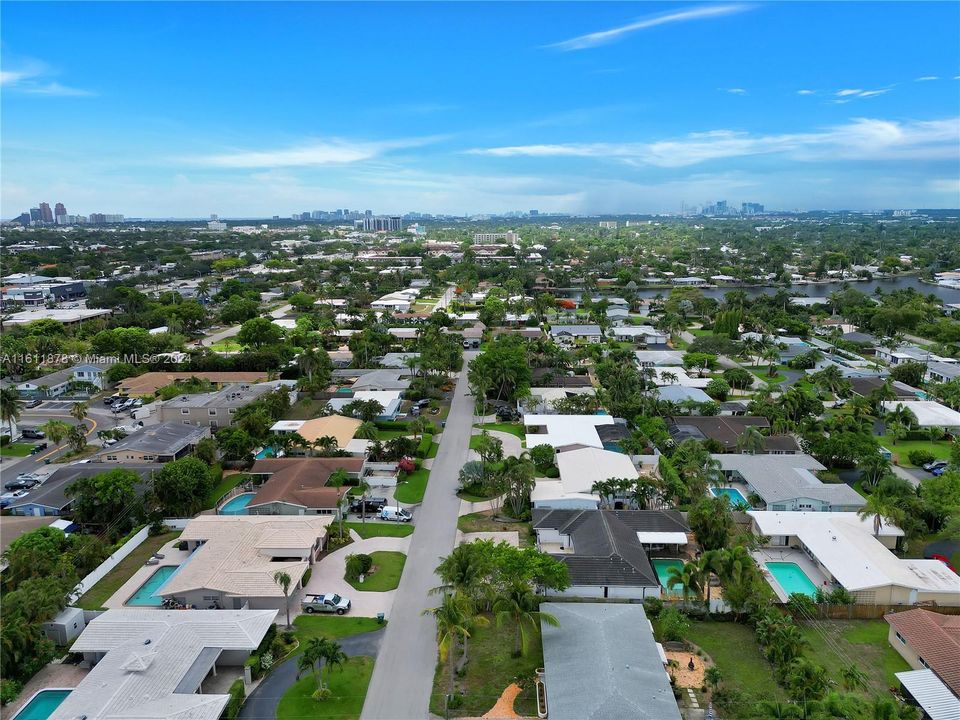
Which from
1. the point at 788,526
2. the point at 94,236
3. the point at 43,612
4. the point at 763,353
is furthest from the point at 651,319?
the point at 94,236

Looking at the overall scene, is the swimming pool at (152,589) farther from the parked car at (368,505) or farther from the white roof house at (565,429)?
the white roof house at (565,429)

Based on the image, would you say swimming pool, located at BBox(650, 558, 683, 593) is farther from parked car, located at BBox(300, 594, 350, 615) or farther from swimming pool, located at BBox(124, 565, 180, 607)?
swimming pool, located at BBox(124, 565, 180, 607)

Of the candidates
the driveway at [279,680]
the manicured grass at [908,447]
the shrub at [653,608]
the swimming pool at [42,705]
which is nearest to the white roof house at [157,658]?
the driveway at [279,680]

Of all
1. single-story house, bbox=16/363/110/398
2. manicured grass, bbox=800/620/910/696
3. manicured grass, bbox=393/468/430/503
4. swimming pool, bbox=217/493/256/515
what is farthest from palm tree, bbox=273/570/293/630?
single-story house, bbox=16/363/110/398

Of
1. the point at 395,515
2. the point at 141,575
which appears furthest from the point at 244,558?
the point at 395,515

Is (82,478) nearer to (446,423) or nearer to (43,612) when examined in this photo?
(43,612)

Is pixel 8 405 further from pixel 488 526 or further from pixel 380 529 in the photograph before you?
pixel 488 526
